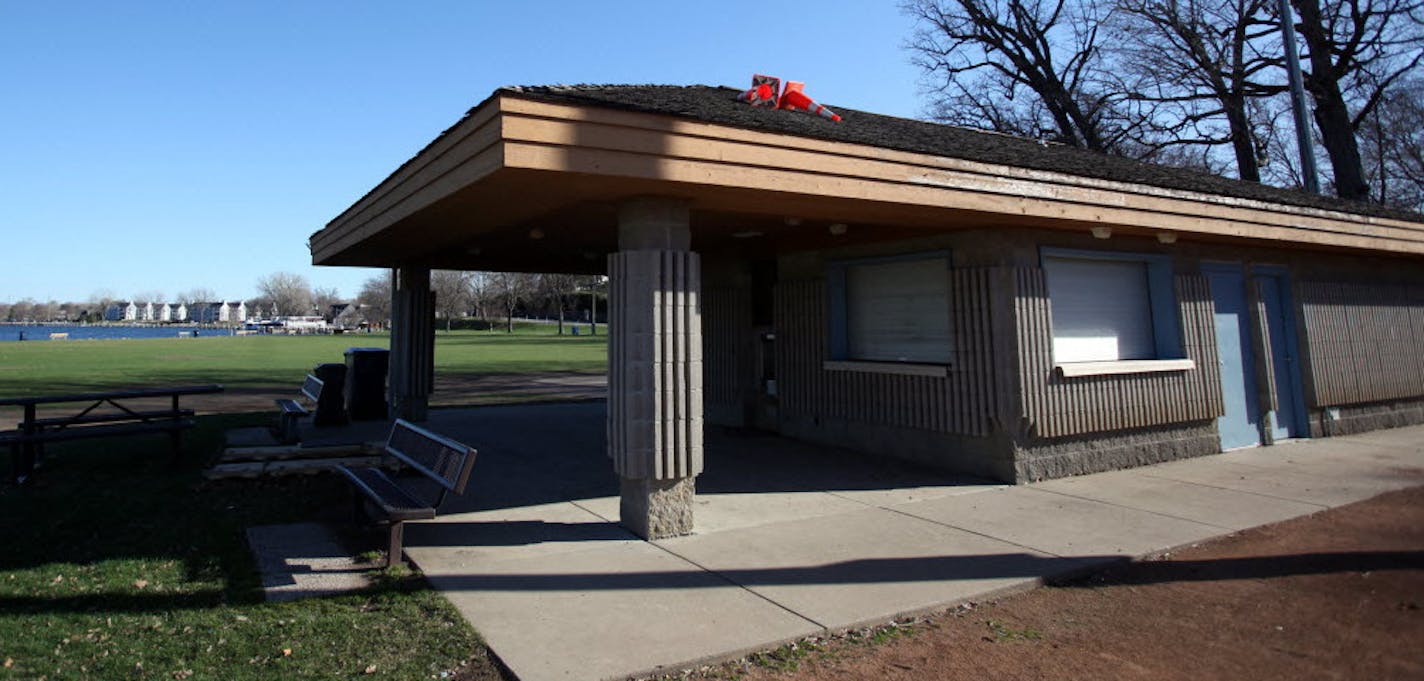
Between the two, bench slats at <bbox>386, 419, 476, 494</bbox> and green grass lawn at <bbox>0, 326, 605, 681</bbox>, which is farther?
bench slats at <bbox>386, 419, 476, 494</bbox>

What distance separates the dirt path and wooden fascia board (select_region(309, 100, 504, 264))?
134 inches

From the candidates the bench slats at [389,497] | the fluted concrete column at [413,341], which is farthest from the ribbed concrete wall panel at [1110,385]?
the fluted concrete column at [413,341]

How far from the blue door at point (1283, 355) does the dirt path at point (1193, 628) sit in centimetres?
603

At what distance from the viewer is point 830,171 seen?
576cm

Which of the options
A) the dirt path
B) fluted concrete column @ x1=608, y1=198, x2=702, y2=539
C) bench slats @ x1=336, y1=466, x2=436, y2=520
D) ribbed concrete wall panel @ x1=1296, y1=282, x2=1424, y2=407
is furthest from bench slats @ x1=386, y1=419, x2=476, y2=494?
ribbed concrete wall panel @ x1=1296, y1=282, x2=1424, y2=407

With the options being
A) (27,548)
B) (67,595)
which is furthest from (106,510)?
(67,595)

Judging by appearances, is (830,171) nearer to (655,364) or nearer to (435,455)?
(655,364)

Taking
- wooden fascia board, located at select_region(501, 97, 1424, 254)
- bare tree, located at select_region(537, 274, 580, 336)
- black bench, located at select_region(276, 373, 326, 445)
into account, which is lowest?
black bench, located at select_region(276, 373, 326, 445)

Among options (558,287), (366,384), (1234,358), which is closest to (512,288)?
(558,287)

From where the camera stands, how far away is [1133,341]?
9016mm

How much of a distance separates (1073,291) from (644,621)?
6.66m

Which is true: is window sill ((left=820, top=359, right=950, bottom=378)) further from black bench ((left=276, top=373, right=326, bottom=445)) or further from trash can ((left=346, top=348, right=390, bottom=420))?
trash can ((left=346, top=348, right=390, bottom=420))

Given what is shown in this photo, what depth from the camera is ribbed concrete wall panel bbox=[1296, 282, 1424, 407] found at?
10.7m

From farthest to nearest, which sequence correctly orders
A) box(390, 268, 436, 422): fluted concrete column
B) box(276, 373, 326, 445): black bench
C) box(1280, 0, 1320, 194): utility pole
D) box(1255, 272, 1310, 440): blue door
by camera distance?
box(1280, 0, 1320, 194): utility pole < box(390, 268, 436, 422): fluted concrete column < box(1255, 272, 1310, 440): blue door < box(276, 373, 326, 445): black bench
